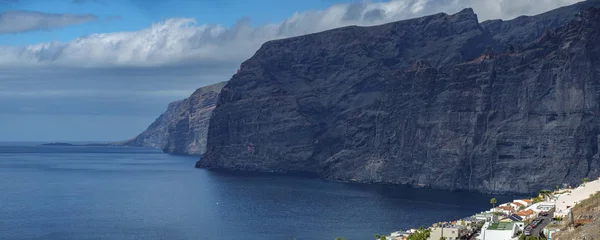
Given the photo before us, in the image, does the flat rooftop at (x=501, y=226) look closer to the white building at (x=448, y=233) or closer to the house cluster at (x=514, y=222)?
the house cluster at (x=514, y=222)

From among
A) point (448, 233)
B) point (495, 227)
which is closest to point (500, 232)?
point (495, 227)

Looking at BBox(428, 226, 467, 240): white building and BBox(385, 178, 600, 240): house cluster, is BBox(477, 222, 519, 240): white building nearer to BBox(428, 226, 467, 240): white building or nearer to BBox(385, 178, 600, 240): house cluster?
BBox(385, 178, 600, 240): house cluster

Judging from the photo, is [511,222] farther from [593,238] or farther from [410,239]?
[593,238]

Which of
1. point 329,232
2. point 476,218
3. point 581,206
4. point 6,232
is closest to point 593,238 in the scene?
point 581,206

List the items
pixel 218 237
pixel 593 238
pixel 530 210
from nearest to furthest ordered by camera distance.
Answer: pixel 593 238 → pixel 530 210 → pixel 218 237

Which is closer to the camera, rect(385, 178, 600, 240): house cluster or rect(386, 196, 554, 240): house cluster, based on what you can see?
rect(385, 178, 600, 240): house cluster

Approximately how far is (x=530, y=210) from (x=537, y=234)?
29.2 metres

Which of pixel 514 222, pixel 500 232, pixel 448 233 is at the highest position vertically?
pixel 514 222

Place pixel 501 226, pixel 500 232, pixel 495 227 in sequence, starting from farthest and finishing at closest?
pixel 501 226 → pixel 495 227 → pixel 500 232

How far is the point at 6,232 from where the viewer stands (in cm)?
Answer: 19888

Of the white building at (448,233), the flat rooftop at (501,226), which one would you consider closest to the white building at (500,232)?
the flat rooftop at (501,226)

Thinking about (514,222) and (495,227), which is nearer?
(495,227)

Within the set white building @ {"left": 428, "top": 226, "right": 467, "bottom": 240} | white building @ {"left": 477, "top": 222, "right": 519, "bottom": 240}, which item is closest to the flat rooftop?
white building @ {"left": 477, "top": 222, "right": 519, "bottom": 240}

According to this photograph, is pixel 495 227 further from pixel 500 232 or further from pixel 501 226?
pixel 500 232
